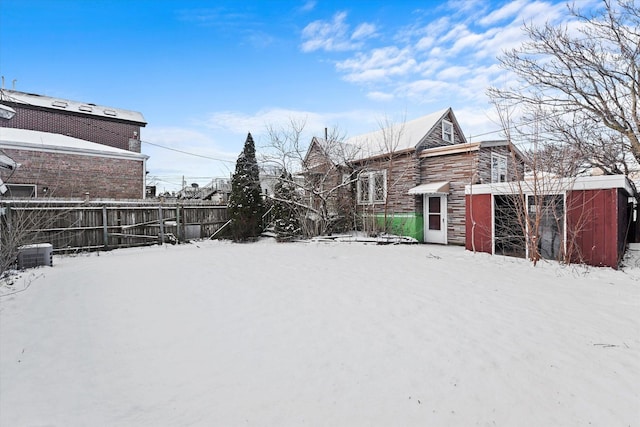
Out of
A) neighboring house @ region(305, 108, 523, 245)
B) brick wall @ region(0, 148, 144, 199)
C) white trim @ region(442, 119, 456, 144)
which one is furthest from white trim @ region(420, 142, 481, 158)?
brick wall @ region(0, 148, 144, 199)

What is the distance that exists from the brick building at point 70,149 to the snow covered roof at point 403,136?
37.7 feet

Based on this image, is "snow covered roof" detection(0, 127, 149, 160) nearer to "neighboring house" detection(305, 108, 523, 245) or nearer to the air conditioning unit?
the air conditioning unit

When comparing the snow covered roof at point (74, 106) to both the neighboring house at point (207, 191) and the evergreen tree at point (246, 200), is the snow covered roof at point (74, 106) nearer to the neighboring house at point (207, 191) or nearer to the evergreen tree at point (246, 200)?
the neighboring house at point (207, 191)

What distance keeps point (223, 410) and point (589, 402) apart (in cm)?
304

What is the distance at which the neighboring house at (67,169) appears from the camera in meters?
12.8

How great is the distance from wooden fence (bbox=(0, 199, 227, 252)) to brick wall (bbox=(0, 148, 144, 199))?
3.96 metres

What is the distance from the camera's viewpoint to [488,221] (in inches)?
369

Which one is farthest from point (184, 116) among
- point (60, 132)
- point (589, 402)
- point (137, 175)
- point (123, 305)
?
point (589, 402)

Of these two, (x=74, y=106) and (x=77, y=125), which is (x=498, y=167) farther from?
(x=74, y=106)

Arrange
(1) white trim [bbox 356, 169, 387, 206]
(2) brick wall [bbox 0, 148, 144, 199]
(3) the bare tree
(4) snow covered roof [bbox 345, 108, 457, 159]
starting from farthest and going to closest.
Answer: (1) white trim [bbox 356, 169, 387, 206] → (2) brick wall [bbox 0, 148, 144, 199] → (4) snow covered roof [bbox 345, 108, 457, 159] → (3) the bare tree

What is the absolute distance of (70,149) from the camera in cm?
1383

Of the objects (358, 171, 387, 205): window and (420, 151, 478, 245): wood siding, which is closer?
(420, 151, 478, 245): wood siding

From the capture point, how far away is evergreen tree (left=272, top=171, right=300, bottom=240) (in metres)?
12.0

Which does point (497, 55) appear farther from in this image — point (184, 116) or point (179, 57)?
point (184, 116)
